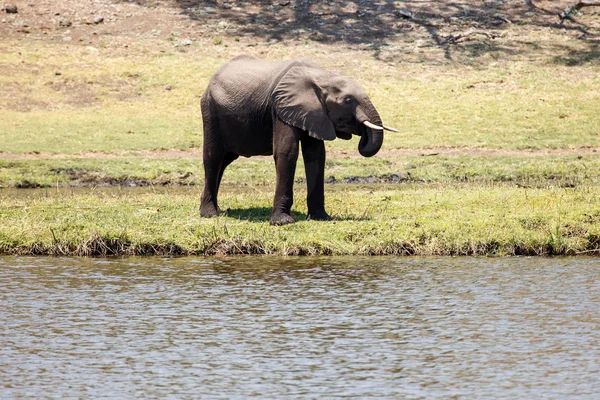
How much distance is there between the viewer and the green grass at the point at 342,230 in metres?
15.3

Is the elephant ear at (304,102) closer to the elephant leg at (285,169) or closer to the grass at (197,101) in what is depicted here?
the elephant leg at (285,169)

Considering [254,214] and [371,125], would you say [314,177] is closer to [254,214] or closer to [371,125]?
[371,125]

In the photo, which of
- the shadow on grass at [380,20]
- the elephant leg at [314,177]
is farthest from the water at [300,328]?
the shadow on grass at [380,20]

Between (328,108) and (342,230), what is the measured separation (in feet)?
6.94

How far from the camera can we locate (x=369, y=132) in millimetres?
16469

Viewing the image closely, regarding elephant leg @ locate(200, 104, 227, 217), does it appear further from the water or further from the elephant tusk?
the water

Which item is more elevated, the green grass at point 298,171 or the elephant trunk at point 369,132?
the elephant trunk at point 369,132

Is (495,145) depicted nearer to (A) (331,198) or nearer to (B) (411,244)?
(A) (331,198)

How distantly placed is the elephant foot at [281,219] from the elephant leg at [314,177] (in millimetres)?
487

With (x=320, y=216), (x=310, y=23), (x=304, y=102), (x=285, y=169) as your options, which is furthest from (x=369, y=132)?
(x=310, y=23)

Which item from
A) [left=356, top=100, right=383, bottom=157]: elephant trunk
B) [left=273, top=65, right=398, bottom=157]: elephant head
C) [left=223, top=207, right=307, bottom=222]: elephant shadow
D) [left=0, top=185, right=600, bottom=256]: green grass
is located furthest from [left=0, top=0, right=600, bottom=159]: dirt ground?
[left=356, top=100, right=383, bottom=157]: elephant trunk

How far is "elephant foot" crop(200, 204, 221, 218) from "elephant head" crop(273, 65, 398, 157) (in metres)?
2.32

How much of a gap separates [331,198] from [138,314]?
26.9 ft

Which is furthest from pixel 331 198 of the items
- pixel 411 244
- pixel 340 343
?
pixel 340 343
